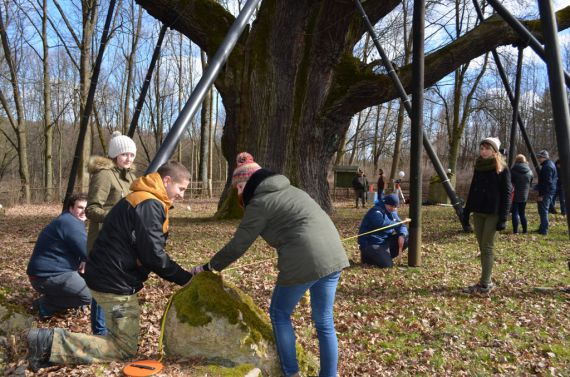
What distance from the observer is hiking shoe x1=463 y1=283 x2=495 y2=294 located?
577 centimetres

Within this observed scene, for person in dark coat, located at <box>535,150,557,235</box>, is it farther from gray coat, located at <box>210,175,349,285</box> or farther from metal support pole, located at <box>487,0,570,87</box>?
gray coat, located at <box>210,175,349,285</box>

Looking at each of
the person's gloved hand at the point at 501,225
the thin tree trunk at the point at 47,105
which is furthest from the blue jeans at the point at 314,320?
the thin tree trunk at the point at 47,105

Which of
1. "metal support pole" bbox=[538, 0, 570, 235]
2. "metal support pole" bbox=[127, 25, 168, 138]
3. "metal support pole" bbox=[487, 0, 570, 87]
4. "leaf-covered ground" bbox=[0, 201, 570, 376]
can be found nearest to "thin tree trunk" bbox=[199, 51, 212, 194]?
"metal support pole" bbox=[127, 25, 168, 138]

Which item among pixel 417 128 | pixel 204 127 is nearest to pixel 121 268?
pixel 417 128

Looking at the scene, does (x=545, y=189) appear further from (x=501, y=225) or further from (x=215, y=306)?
(x=215, y=306)

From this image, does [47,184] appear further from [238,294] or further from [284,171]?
[238,294]

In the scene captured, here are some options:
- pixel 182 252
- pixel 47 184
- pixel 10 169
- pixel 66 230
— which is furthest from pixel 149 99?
pixel 66 230

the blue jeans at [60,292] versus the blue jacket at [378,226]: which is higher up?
the blue jacket at [378,226]

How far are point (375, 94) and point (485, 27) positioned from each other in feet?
8.89

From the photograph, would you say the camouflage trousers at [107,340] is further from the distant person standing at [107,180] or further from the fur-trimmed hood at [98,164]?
the fur-trimmed hood at [98,164]

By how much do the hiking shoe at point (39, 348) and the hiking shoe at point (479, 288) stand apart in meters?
4.93

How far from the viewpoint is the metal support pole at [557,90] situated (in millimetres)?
3637

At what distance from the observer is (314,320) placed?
10.6 feet

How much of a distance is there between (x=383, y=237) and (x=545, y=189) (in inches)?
220
